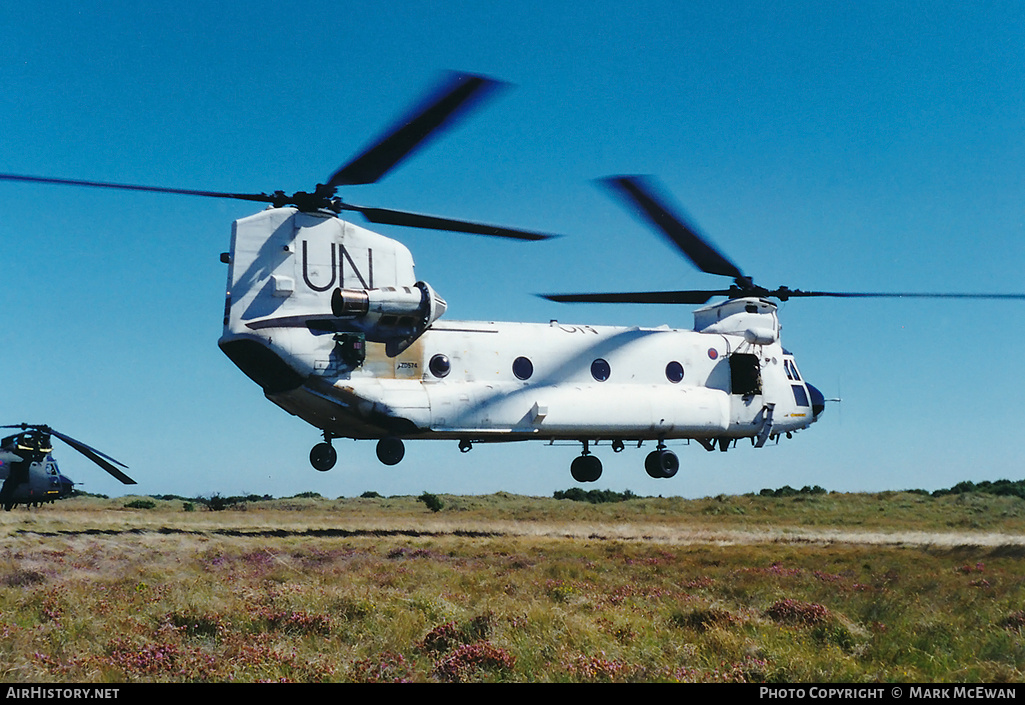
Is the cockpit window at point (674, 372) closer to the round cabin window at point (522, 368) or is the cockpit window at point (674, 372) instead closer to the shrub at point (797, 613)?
the round cabin window at point (522, 368)

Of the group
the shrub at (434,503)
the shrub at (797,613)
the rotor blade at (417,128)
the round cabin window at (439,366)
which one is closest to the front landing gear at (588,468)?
the round cabin window at (439,366)

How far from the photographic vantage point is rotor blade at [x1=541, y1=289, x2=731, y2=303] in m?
25.0

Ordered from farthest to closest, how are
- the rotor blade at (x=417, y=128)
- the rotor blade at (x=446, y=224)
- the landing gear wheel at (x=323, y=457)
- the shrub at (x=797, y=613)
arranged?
1. the landing gear wheel at (x=323, y=457)
2. the rotor blade at (x=446, y=224)
3. the rotor blade at (x=417, y=128)
4. the shrub at (x=797, y=613)

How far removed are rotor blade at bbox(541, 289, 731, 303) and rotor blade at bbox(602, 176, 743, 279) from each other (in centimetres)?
80

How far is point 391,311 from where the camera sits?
68.9ft

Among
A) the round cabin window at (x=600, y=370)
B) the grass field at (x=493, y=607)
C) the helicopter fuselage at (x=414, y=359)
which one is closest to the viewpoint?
the grass field at (x=493, y=607)

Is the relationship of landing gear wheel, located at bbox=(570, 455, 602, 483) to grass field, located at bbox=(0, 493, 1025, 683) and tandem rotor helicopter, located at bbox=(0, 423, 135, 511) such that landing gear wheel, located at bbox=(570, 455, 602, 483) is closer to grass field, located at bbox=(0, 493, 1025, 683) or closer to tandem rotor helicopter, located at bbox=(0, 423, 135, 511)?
grass field, located at bbox=(0, 493, 1025, 683)

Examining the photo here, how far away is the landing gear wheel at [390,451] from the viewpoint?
21516 mm

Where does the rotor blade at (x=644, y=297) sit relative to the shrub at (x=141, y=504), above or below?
above

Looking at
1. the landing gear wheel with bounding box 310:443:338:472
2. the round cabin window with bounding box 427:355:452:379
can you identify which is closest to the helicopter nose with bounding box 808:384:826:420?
the round cabin window with bounding box 427:355:452:379

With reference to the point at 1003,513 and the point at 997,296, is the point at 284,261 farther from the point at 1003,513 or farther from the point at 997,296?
the point at 1003,513

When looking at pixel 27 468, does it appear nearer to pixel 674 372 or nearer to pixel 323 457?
pixel 323 457

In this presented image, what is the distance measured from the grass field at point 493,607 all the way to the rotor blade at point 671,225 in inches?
343
